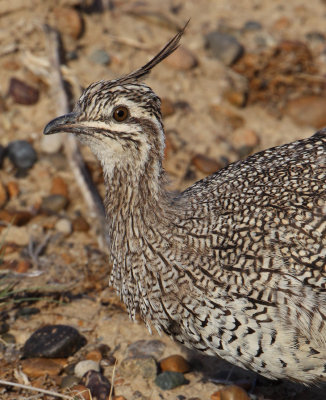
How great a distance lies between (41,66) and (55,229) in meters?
2.24

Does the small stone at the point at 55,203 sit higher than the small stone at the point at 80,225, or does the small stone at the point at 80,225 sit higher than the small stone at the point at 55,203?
the small stone at the point at 55,203

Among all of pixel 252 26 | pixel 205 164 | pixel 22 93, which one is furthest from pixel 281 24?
pixel 22 93

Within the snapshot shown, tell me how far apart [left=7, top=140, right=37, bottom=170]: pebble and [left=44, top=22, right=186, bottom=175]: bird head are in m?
2.84

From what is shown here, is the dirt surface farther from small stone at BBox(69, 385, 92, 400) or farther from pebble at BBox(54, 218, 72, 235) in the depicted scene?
small stone at BBox(69, 385, 92, 400)

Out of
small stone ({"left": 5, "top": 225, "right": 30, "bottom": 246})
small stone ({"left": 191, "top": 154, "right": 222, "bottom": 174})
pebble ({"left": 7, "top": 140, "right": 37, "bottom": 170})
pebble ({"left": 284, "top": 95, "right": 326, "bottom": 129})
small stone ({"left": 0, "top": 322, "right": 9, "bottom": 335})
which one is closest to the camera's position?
small stone ({"left": 0, "top": 322, "right": 9, "bottom": 335})

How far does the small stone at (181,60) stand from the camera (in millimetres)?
8062

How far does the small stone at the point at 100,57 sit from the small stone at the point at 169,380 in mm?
4361

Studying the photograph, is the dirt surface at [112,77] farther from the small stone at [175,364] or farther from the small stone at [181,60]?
the small stone at [175,364]

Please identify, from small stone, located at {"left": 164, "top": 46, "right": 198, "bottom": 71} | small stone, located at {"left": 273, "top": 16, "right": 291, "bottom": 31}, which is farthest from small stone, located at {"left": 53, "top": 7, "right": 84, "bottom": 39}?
small stone, located at {"left": 273, "top": 16, "right": 291, "bottom": 31}

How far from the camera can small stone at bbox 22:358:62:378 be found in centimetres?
476

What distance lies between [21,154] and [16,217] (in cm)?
86

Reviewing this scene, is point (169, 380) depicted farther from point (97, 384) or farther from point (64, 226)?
point (64, 226)

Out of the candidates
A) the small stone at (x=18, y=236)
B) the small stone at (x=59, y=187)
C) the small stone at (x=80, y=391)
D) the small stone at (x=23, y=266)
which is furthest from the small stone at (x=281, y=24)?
the small stone at (x=80, y=391)

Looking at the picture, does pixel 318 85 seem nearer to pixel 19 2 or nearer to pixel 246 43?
pixel 246 43
